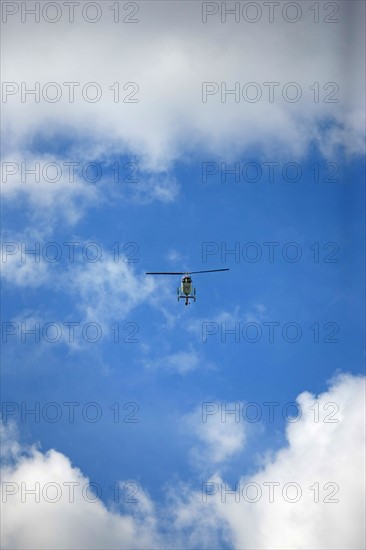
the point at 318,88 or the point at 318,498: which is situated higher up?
the point at 318,88

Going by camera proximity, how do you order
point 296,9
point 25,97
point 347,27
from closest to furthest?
point 347,27
point 296,9
point 25,97

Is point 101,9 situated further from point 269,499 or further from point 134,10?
point 269,499

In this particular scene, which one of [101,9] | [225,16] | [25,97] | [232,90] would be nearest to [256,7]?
[225,16]

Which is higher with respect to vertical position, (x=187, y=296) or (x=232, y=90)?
(x=232, y=90)

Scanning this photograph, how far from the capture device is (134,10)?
17594 millimetres

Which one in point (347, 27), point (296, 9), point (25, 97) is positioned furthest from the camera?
point (25, 97)

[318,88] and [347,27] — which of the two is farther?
[318,88]

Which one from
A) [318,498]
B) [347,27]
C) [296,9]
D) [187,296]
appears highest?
[296,9]

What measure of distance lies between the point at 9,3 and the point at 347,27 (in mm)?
7453

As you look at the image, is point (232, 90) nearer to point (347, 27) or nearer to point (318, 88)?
point (318, 88)

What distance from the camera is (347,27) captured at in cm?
1545

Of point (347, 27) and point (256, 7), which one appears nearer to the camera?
point (347, 27)

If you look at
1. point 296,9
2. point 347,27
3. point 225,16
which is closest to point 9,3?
point 225,16

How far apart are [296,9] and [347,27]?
173cm
